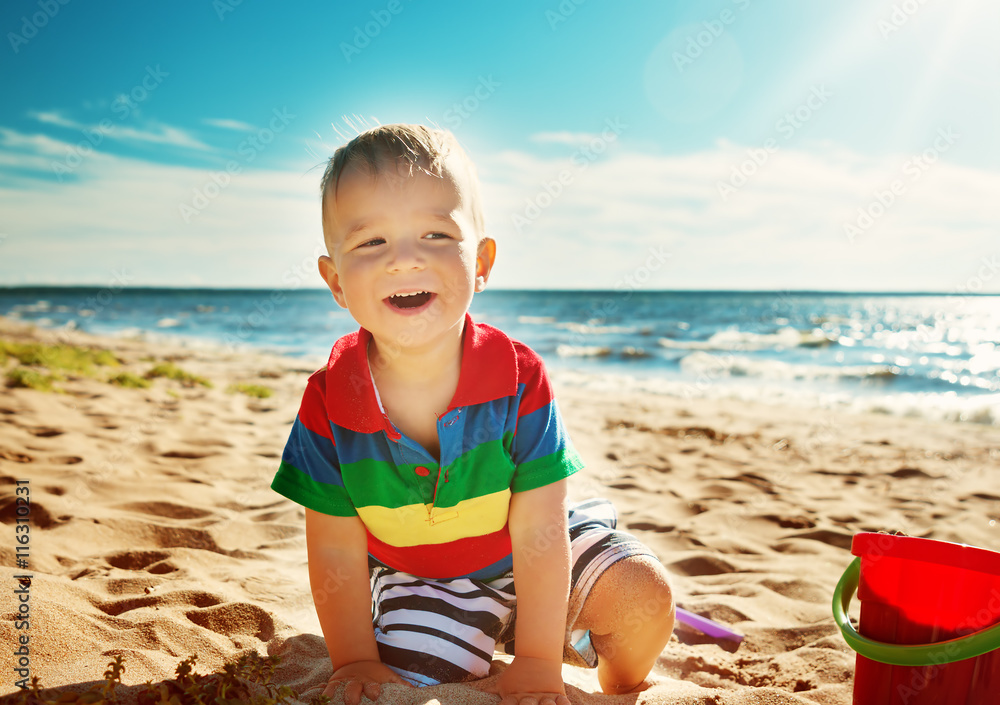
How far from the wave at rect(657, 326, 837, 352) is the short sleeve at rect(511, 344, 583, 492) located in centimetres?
1455

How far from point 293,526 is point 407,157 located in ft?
6.78

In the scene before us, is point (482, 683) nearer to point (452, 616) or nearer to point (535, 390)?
point (452, 616)

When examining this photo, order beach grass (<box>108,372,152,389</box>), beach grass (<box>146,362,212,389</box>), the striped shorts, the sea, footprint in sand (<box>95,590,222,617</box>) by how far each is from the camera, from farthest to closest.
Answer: the sea, beach grass (<box>146,362,212,389</box>), beach grass (<box>108,372,152,389</box>), footprint in sand (<box>95,590,222,617</box>), the striped shorts

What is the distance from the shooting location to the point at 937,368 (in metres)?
11.7

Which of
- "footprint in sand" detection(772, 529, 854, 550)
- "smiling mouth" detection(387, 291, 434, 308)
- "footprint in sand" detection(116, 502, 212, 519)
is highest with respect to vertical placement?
"smiling mouth" detection(387, 291, 434, 308)

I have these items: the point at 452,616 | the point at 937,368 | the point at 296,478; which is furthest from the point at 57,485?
the point at 937,368

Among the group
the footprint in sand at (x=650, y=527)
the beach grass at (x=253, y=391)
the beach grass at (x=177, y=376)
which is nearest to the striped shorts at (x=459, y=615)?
the footprint in sand at (x=650, y=527)

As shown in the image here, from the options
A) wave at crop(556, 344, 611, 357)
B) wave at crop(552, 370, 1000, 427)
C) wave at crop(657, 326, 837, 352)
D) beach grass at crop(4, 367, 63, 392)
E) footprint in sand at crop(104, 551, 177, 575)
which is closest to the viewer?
footprint in sand at crop(104, 551, 177, 575)

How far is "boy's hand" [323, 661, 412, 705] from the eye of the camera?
1.53m

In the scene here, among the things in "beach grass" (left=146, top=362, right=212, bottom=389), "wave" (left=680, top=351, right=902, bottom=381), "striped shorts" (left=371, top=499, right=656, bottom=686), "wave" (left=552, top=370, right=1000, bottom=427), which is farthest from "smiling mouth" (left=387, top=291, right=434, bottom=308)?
"wave" (left=680, top=351, right=902, bottom=381)

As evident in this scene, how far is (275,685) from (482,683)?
0.54 m

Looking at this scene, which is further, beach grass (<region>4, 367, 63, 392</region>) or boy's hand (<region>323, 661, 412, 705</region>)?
beach grass (<region>4, 367, 63, 392</region>)

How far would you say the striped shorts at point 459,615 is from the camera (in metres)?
1.71

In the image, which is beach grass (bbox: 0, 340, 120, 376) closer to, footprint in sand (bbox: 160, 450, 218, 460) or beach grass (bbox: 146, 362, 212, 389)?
beach grass (bbox: 146, 362, 212, 389)
